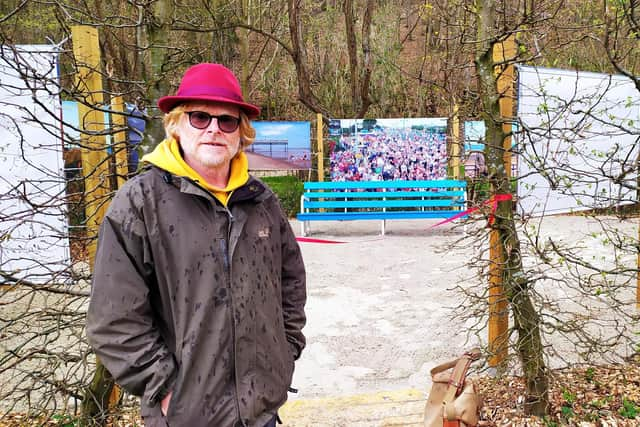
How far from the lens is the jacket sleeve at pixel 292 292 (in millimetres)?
2141

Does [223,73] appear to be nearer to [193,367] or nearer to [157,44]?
[193,367]

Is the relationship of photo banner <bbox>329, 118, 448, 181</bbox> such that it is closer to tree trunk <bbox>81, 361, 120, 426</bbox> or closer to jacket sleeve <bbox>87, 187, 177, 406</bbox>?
tree trunk <bbox>81, 361, 120, 426</bbox>

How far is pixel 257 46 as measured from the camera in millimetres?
18469

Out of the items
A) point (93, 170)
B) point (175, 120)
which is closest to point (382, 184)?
point (93, 170)

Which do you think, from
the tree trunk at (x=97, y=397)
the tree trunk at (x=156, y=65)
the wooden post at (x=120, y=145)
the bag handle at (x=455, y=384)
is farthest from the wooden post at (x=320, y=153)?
the bag handle at (x=455, y=384)

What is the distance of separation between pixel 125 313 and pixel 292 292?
72 cm

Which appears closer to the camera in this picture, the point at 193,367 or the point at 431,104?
the point at 193,367

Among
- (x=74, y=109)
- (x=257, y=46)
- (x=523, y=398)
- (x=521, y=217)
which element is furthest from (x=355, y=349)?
(x=257, y=46)

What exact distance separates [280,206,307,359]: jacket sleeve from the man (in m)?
0.16

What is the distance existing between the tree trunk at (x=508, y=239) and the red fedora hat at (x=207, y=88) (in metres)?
1.91

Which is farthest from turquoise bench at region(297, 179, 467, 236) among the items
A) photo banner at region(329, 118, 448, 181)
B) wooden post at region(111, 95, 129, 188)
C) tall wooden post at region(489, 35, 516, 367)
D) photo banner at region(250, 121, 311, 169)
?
tall wooden post at region(489, 35, 516, 367)

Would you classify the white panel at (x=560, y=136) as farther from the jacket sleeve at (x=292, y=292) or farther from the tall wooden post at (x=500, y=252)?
the jacket sleeve at (x=292, y=292)

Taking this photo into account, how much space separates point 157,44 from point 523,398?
3029 mm

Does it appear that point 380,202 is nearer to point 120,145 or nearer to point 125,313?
point 120,145
